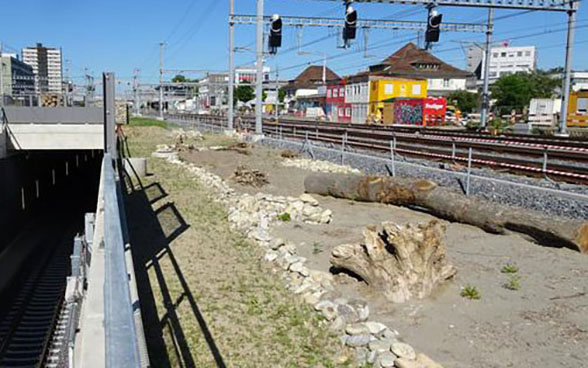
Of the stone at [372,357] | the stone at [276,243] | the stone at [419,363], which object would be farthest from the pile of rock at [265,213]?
the stone at [419,363]

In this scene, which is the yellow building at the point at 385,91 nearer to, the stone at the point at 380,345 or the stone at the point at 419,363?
the stone at the point at 380,345

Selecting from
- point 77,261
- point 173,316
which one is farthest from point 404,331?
point 77,261

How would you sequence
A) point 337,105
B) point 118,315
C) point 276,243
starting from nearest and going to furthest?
point 118,315, point 276,243, point 337,105

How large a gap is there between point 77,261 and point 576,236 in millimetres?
8800

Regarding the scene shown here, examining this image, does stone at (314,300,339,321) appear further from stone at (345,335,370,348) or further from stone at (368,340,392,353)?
stone at (368,340,392,353)

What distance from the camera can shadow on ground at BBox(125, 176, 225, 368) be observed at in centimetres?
588

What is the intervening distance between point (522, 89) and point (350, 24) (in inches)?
2779

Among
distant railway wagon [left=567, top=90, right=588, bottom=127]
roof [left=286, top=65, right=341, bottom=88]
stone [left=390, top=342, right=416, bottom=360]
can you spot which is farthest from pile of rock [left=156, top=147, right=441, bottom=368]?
roof [left=286, top=65, right=341, bottom=88]

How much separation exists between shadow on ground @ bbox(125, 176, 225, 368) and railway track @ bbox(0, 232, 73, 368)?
9.91ft

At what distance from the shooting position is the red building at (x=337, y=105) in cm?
7488

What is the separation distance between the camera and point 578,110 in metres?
44.1

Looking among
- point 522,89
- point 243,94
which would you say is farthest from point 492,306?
point 243,94

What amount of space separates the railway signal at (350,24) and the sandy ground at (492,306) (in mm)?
15001

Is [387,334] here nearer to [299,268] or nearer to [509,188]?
[299,268]
